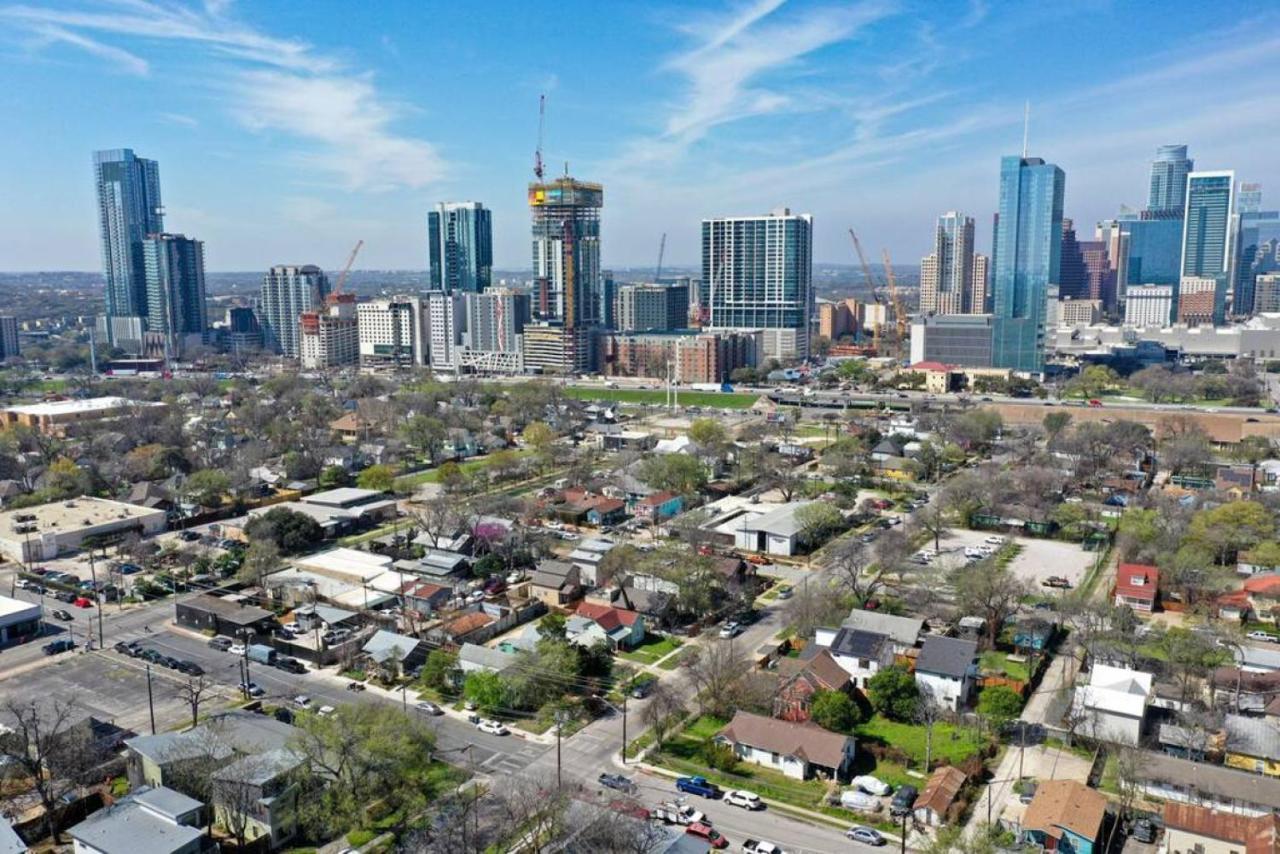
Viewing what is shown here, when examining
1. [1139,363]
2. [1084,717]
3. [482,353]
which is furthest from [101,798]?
[1139,363]

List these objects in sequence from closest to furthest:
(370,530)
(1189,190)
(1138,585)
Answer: (1138,585) → (370,530) → (1189,190)

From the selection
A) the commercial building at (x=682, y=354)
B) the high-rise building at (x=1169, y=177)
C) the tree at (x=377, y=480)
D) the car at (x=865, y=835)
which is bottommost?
the car at (x=865, y=835)

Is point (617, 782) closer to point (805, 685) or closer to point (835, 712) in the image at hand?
point (835, 712)

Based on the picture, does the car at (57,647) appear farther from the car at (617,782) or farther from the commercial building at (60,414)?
the commercial building at (60,414)

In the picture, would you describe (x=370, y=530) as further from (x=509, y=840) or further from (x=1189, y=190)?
(x=1189, y=190)

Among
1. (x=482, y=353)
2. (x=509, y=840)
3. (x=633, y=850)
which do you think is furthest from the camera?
(x=482, y=353)

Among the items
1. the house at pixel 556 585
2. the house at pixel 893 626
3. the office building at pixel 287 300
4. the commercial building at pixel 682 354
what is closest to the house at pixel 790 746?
the house at pixel 893 626
